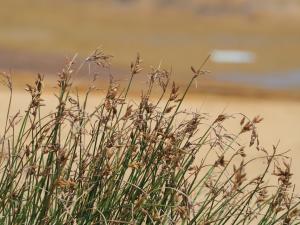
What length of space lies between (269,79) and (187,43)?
11.6ft

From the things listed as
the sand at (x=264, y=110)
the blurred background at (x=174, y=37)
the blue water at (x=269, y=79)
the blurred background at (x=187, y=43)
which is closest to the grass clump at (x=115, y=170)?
the sand at (x=264, y=110)

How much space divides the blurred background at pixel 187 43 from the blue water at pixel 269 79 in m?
0.02

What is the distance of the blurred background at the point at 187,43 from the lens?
12.1m

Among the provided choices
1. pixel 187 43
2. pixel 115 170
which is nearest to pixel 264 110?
pixel 187 43

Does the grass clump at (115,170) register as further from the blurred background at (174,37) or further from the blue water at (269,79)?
the blue water at (269,79)

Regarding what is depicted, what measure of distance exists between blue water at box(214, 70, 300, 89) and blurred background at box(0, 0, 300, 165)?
2cm

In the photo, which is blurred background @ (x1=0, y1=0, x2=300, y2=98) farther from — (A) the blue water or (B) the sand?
(B) the sand

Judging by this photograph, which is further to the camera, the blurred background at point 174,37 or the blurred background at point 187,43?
the blurred background at point 174,37

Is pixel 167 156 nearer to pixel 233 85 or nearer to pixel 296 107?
pixel 296 107

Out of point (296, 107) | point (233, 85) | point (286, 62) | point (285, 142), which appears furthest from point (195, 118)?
point (286, 62)

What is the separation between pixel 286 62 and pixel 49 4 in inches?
257

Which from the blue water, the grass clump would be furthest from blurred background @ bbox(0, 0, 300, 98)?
the grass clump

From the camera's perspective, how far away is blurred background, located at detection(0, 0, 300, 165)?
12078 mm

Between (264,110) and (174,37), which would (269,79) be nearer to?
(264,110)
